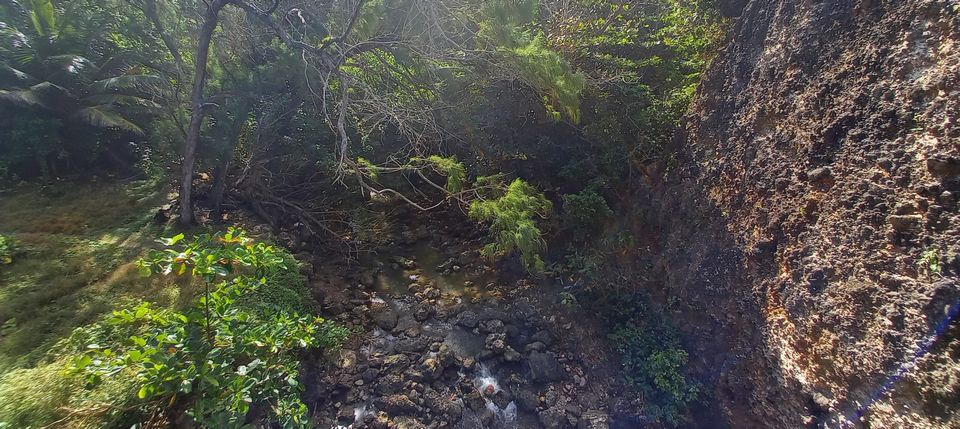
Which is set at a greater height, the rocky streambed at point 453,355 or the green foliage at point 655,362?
the green foliage at point 655,362

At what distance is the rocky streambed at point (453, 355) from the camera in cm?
546

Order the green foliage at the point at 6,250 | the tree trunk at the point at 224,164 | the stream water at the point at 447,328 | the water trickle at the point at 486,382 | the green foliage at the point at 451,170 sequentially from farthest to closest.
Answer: the tree trunk at the point at 224,164
the green foliage at the point at 451,170
the water trickle at the point at 486,382
the stream water at the point at 447,328
the green foliage at the point at 6,250

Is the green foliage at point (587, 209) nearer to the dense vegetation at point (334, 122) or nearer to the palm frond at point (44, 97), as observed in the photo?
the dense vegetation at point (334, 122)

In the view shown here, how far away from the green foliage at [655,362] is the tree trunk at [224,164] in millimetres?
7527

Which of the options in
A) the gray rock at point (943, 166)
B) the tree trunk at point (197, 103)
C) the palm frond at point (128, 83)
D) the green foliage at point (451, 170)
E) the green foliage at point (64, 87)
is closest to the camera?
the gray rock at point (943, 166)

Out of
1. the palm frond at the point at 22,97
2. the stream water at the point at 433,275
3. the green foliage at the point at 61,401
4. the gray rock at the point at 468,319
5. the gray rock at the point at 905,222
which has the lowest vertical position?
the green foliage at the point at 61,401

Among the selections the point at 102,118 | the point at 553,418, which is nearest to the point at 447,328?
the point at 553,418

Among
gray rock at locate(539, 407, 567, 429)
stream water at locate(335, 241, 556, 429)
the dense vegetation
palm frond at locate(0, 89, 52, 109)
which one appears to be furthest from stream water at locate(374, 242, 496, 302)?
palm frond at locate(0, 89, 52, 109)

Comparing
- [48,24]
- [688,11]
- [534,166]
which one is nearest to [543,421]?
[534,166]

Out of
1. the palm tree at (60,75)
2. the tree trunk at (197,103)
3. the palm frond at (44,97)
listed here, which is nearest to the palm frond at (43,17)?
the palm tree at (60,75)

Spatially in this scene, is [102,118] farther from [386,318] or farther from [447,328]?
[447,328]

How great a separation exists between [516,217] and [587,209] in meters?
1.24

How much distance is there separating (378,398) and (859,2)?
730 centimetres

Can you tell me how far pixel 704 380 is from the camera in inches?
209
